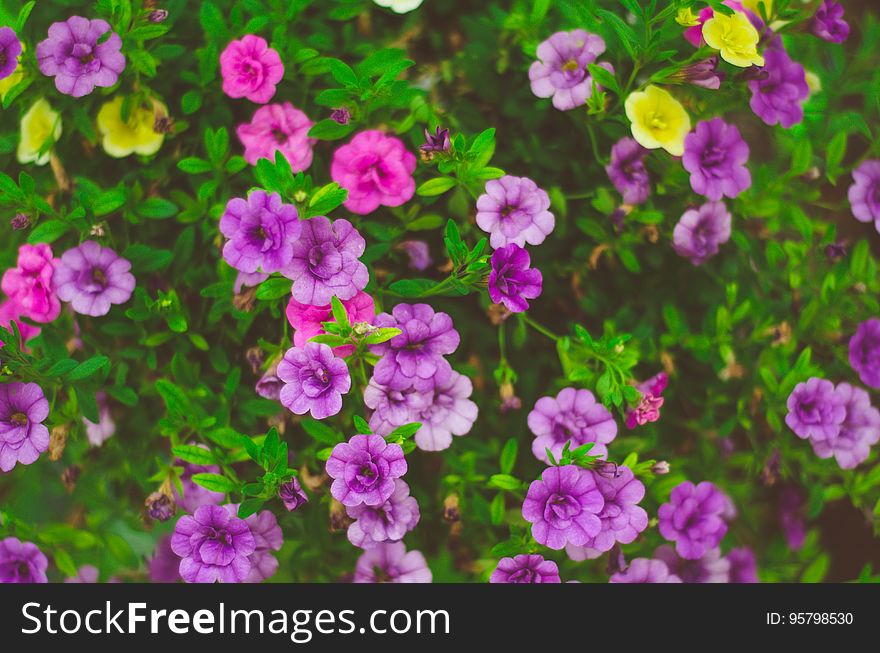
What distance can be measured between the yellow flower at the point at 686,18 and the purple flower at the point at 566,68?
10cm

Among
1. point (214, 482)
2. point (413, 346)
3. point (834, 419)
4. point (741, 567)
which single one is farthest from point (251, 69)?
point (741, 567)

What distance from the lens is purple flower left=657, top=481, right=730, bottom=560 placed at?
3.42 feet

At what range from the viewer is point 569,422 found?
0.99 m

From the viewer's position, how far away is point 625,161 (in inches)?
42.0

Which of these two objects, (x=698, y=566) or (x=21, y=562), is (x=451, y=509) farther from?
(x=21, y=562)

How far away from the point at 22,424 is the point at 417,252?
0.53 metres

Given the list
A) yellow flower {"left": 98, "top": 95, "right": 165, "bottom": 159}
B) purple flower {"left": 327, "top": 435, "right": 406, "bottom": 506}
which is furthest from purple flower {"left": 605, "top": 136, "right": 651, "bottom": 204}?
yellow flower {"left": 98, "top": 95, "right": 165, "bottom": 159}

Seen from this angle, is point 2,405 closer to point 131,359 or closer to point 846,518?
point 131,359

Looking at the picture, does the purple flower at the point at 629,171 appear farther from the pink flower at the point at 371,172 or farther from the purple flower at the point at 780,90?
the pink flower at the point at 371,172

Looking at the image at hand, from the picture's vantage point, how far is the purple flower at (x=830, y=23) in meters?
1.08

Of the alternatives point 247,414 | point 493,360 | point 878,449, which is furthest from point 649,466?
point 878,449

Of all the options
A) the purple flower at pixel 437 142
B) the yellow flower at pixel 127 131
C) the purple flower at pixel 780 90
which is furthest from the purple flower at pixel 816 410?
the yellow flower at pixel 127 131

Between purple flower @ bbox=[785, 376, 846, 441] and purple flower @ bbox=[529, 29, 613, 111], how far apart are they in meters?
0.50
